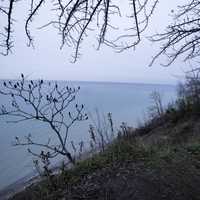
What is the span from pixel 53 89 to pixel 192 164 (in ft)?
9.71

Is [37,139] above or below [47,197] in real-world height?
below

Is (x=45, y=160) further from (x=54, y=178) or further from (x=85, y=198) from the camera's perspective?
(x=85, y=198)

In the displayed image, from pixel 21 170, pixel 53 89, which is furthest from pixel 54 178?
pixel 21 170

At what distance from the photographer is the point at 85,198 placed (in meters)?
4.11

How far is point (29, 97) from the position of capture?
20.9 ft

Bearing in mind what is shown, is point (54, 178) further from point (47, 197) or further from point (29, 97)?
point (29, 97)

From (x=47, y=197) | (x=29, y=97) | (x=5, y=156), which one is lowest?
(x=5, y=156)

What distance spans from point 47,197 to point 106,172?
90cm

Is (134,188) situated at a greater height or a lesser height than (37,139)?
greater

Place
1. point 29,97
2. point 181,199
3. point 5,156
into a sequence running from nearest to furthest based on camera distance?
point 181,199, point 29,97, point 5,156

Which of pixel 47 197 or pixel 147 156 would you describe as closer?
pixel 47 197

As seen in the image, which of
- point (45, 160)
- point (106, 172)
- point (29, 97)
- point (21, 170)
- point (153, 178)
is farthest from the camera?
point (21, 170)

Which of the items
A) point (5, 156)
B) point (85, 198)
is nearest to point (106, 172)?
point (85, 198)

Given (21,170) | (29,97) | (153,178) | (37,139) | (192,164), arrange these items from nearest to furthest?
(153,178) → (192,164) → (29,97) → (21,170) → (37,139)
